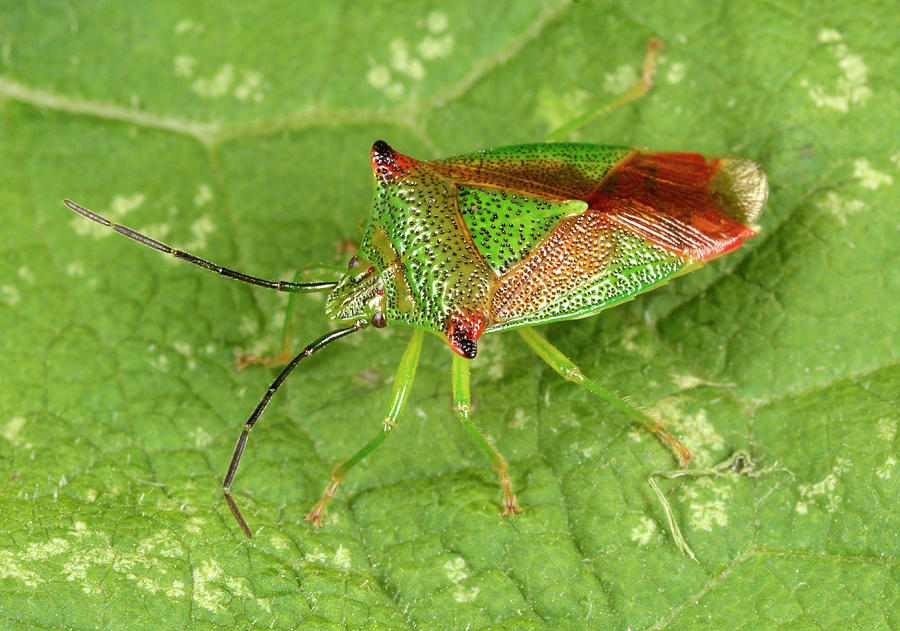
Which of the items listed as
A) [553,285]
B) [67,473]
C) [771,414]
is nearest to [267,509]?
[67,473]

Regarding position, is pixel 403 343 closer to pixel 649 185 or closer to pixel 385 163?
pixel 385 163

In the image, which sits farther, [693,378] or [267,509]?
[693,378]

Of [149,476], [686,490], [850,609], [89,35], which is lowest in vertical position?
[850,609]

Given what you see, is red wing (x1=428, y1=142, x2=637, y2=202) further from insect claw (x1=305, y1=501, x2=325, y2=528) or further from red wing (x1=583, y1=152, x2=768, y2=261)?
insect claw (x1=305, y1=501, x2=325, y2=528)

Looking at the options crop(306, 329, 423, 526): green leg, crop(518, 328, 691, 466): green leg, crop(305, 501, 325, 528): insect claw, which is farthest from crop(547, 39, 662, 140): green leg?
crop(305, 501, 325, 528): insect claw

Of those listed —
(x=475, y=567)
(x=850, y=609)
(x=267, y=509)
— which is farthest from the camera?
(x=267, y=509)

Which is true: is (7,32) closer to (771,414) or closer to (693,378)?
(693,378)

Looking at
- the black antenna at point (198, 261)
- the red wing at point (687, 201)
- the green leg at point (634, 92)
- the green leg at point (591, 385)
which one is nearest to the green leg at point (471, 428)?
the green leg at point (591, 385)
